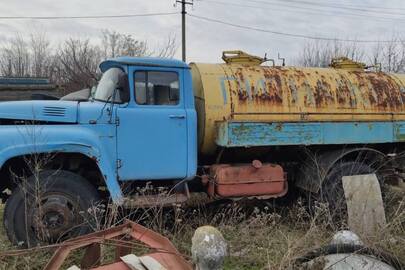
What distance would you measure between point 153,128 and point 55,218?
60.8 inches

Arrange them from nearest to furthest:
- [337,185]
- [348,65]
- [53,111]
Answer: [53,111]
[337,185]
[348,65]

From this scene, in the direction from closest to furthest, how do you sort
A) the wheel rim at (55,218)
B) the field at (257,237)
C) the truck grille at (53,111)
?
1. the field at (257,237)
2. the wheel rim at (55,218)
3. the truck grille at (53,111)

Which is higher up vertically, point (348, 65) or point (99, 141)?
point (348, 65)

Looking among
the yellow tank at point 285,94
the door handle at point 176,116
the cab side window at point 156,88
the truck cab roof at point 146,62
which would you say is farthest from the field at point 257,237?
the truck cab roof at point 146,62

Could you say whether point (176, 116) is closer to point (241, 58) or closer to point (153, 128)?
point (153, 128)

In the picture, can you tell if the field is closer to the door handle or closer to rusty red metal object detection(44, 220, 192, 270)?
rusty red metal object detection(44, 220, 192, 270)

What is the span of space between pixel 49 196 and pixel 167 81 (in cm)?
201

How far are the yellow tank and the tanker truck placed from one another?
0.02 meters

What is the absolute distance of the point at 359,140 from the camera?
652 centimetres

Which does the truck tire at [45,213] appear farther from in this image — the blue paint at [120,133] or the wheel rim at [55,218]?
the blue paint at [120,133]

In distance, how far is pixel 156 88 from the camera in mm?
5754

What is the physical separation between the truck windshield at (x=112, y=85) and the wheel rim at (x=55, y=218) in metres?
1.34

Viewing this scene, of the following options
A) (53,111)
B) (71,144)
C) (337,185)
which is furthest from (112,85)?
(337,185)

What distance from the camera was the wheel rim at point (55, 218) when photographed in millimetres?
4910
